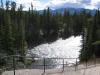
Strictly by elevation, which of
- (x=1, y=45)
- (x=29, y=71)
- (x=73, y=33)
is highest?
(x=29, y=71)

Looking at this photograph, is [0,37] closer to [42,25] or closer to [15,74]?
[15,74]

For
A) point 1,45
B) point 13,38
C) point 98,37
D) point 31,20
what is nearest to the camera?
point 98,37

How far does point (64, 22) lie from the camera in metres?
138

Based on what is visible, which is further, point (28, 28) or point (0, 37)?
point (28, 28)

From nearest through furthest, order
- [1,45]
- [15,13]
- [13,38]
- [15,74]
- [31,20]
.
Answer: [15,74], [1,45], [13,38], [15,13], [31,20]

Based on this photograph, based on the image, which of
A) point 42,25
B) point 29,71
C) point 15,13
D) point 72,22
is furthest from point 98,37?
point 72,22

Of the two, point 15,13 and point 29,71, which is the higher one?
point 29,71

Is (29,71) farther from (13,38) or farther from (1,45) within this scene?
(13,38)

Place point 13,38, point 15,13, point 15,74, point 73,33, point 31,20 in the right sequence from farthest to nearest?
1. point 73,33
2. point 31,20
3. point 15,13
4. point 13,38
5. point 15,74

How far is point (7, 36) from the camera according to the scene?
5794cm

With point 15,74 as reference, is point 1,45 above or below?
below

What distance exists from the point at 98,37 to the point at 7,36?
56.0 ft

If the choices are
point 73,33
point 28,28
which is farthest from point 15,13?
point 73,33

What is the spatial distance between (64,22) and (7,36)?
81228 mm
